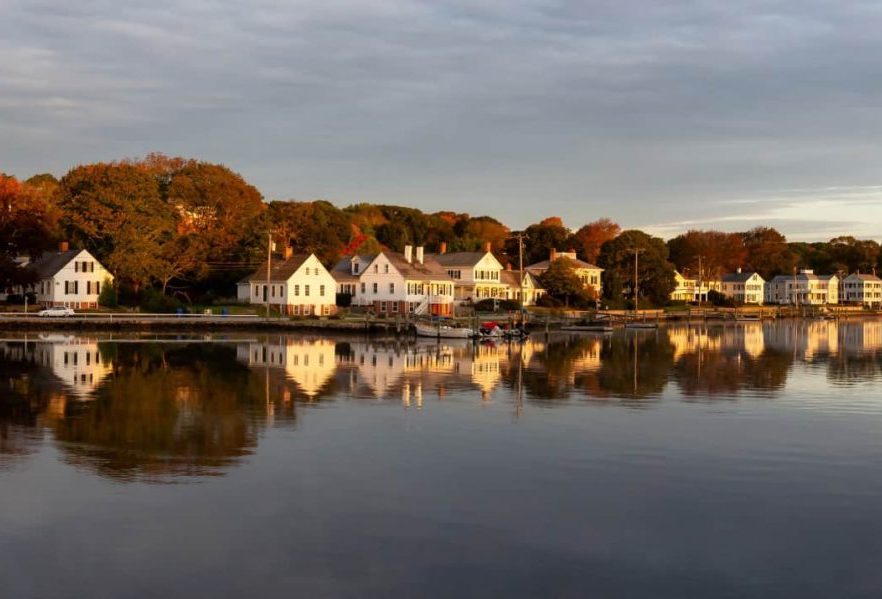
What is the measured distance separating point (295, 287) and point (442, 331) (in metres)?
24.7

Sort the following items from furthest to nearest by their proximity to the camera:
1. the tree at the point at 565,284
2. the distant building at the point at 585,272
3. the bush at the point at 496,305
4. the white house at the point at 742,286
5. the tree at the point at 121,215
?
the white house at the point at 742,286 → the distant building at the point at 585,272 → the tree at the point at 565,284 → the bush at the point at 496,305 → the tree at the point at 121,215

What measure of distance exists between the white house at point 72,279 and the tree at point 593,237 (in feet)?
246

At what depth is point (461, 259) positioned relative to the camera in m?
109

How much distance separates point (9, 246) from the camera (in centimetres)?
8494

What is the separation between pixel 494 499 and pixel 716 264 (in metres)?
163

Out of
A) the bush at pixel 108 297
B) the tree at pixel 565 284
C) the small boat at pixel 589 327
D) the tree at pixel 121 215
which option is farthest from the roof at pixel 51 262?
the tree at pixel 565 284

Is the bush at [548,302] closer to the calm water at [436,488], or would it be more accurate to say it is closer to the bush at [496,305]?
the bush at [496,305]

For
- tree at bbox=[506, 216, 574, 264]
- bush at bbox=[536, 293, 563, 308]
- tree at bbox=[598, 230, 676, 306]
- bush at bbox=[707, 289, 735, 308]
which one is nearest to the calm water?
bush at bbox=[536, 293, 563, 308]

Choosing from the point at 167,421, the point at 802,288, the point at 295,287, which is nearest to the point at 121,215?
the point at 295,287

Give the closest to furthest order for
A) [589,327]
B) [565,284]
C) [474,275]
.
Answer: [589,327] < [474,275] < [565,284]

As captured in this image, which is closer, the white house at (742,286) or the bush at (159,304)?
the bush at (159,304)

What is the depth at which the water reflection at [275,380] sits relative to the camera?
24.2 meters

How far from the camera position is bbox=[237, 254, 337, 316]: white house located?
91.0m

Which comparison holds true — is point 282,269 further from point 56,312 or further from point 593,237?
point 593,237
